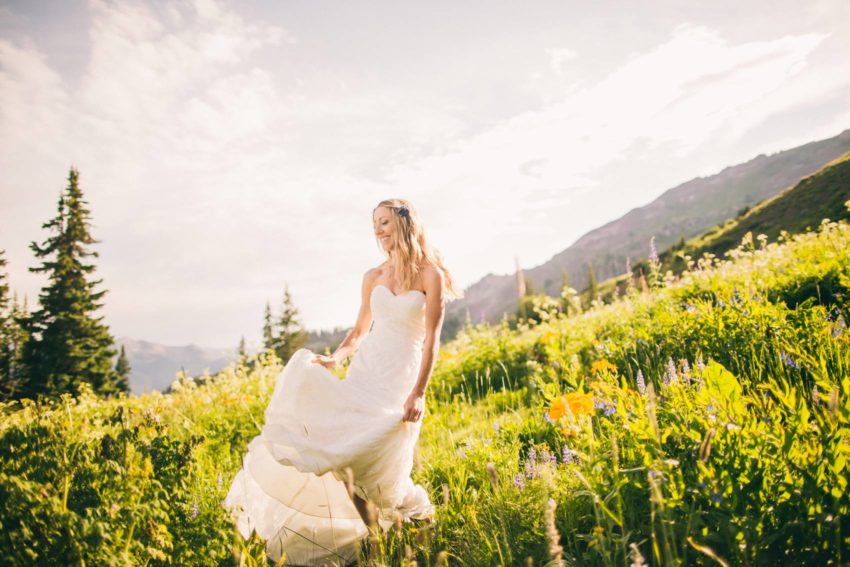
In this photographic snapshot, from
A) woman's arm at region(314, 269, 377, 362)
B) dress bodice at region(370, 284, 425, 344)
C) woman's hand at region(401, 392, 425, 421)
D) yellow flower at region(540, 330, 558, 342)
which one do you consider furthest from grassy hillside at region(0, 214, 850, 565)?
yellow flower at region(540, 330, 558, 342)

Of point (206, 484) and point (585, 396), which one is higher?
point (585, 396)

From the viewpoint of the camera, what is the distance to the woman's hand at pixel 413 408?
3229 millimetres

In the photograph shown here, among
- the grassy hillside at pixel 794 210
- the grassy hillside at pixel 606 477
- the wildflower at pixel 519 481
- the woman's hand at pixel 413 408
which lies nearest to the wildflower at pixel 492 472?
the grassy hillside at pixel 606 477

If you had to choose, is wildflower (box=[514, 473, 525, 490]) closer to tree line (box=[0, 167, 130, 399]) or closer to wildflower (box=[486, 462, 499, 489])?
wildflower (box=[486, 462, 499, 489])

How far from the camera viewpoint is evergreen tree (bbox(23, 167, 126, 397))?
32.0 meters

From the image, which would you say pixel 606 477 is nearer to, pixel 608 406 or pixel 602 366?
pixel 608 406

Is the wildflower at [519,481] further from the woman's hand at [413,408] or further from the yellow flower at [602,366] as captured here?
the yellow flower at [602,366]

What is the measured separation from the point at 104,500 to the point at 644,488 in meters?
2.63

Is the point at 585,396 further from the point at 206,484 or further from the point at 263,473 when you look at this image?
A: the point at 206,484

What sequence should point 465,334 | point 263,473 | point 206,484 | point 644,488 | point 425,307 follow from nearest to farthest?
point 644,488
point 263,473
point 425,307
point 206,484
point 465,334

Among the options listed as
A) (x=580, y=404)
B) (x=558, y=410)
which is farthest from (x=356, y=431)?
(x=580, y=404)

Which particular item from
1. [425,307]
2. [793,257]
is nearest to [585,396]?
[425,307]

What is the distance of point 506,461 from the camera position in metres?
3.47

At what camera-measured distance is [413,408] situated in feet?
10.7
